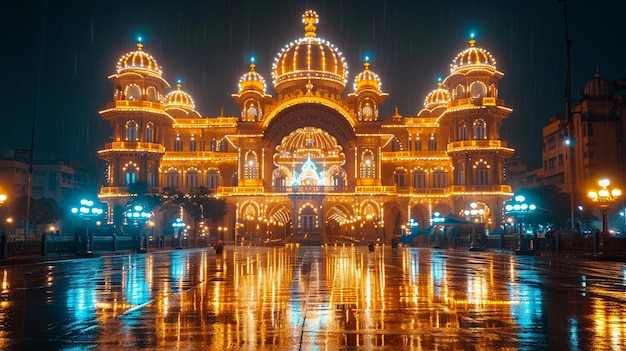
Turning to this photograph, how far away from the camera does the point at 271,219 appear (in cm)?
7556

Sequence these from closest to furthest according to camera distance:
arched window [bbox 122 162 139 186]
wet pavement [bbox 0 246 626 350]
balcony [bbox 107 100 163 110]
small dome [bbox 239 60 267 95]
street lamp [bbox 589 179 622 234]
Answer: wet pavement [bbox 0 246 626 350] < street lamp [bbox 589 179 622 234] < balcony [bbox 107 100 163 110] < arched window [bbox 122 162 139 186] < small dome [bbox 239 60 267 95]

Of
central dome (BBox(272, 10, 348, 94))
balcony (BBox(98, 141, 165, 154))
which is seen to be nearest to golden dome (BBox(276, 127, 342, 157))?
central dome (BBox(272, 10, 348, 94))

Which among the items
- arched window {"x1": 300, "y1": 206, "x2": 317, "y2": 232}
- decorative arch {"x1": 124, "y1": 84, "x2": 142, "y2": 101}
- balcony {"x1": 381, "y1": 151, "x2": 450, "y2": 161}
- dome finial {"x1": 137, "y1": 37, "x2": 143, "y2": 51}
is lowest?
arched window {"x1": 300, "y1": 206, "x2": 317, "y2": 232}

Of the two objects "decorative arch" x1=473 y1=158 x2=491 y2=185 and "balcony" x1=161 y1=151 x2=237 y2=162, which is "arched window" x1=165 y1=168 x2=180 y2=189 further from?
"decorative arch" x1=473 y1=158 x2=491 y2=185

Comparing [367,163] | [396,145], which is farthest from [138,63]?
[396,145]

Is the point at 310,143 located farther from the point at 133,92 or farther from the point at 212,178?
the point at 133,92

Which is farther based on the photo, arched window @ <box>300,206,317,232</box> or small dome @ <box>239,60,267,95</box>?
small dome @ <box>239,60,267,95</box>

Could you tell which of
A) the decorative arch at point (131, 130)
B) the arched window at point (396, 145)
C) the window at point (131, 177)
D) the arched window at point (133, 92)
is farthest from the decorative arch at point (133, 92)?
the arched window at point (396, 145)

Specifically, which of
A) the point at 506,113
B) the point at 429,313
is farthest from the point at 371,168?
the point at 429,313

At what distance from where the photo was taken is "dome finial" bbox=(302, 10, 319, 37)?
85.9 metres

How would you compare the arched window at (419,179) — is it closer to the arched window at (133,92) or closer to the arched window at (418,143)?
the arched window at (418,143)

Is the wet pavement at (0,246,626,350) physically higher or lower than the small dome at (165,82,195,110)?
lower

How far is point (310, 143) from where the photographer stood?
271ft

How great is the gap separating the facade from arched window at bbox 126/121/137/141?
114 millimetres
